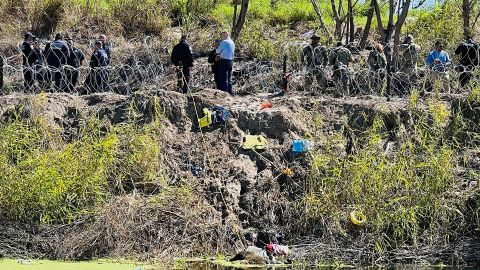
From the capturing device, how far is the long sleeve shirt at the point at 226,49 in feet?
66.6

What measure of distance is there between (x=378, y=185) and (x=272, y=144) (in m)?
2.33

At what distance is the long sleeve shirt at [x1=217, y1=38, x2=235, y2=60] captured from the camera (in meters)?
20.3

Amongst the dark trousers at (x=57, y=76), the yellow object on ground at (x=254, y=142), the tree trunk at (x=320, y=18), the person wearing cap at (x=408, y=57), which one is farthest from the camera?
the tree trunk at (x=320, y=18)

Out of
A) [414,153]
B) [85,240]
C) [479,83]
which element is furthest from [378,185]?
[85,240]

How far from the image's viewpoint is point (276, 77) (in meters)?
22.4

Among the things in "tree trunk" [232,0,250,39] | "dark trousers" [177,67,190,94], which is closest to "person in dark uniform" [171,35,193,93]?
"dark trousers" [177,67,190,94]

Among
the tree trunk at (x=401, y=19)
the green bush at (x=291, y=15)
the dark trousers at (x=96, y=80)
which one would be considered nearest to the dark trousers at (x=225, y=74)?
the dark trousers at (x=96, y=80)

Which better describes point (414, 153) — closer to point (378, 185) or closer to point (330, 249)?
point (378, 185)

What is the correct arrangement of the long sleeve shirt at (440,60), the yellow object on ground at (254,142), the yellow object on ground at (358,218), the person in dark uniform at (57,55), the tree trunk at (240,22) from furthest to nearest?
1. the tree trunk at (240,22)
2. the person in dark uniform at (57,55)
3. the long sleeve shirt at (440,60)
4. the yellow object on ground at (254,142)
5. the yellow object on ground at (358,218)

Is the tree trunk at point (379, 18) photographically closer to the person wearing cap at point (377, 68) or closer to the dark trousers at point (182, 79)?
the person wearing cap at point (377, 68)

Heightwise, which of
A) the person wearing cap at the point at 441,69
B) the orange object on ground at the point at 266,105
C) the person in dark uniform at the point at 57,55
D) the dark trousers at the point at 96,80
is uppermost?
the person in dark uniform at the point at 57,55

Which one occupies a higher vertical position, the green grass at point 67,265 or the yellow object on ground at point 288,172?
the yellow object on ground at point 288,172

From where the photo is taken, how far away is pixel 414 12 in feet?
97.3

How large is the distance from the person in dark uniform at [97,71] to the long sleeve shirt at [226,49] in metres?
2.43
